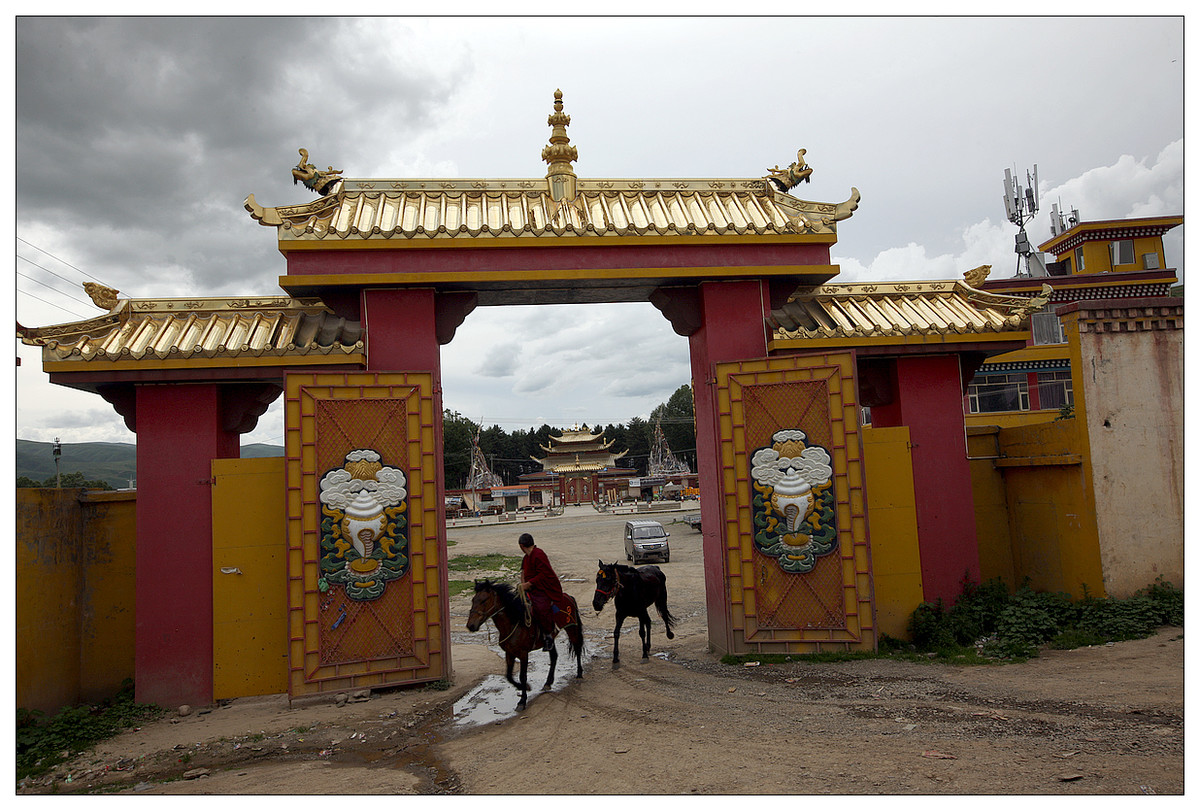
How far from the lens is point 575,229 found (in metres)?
9.59

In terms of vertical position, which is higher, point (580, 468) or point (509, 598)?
point (580, 468)

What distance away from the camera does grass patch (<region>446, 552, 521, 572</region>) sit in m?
23.0

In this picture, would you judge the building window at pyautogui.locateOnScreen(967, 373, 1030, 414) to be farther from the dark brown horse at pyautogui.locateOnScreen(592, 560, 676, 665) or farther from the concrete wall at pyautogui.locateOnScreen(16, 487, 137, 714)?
the concrete wall at pyautogui.locateOnScreen(16, 487, 137, 714)

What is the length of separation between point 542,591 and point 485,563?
52.3 feet

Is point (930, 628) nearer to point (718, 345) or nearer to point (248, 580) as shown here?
point (718, 345)

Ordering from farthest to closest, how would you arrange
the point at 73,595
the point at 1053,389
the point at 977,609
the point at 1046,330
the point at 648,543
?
the point at 1046,330 < the point at 1053,389 < the point at 648,543 < the point at 977,609 < the point at 73,595

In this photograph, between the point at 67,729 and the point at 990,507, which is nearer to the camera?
the point at 67,729

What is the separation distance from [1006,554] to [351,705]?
9.65 metres

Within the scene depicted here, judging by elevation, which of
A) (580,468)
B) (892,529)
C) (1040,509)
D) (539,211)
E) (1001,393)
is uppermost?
(539,211)

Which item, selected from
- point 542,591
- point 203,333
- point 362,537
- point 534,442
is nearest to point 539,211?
point 203,333

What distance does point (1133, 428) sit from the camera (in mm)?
9102

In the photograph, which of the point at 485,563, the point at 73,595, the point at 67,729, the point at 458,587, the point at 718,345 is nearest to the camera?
the point at 67,729

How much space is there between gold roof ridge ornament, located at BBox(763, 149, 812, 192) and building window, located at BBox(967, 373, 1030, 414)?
65.0 ft

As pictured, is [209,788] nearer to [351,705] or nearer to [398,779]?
[398,779]
